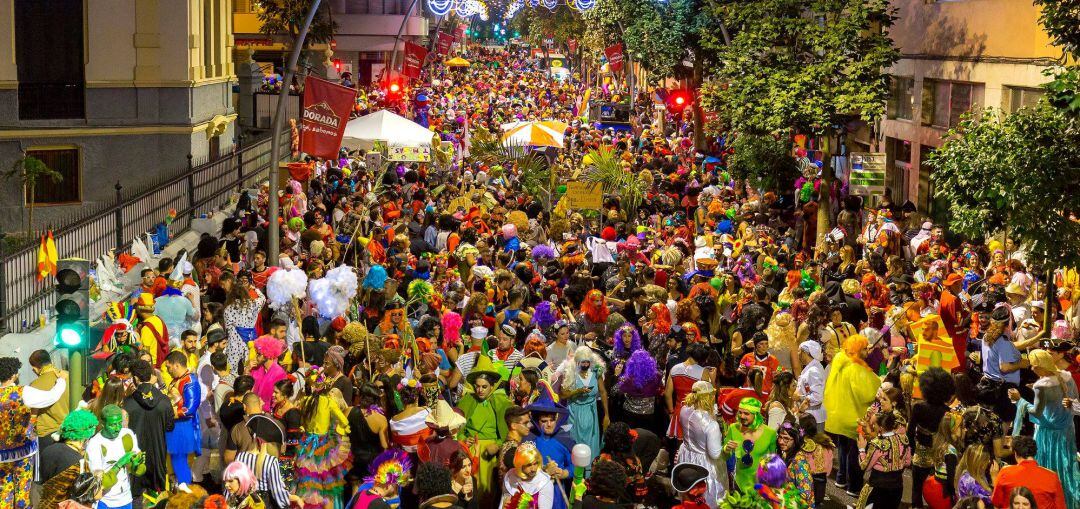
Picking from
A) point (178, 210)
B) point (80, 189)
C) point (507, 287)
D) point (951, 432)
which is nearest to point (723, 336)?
point (507, 287)

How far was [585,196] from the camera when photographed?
2409cm

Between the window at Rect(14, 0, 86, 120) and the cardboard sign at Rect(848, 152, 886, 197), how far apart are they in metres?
12.9

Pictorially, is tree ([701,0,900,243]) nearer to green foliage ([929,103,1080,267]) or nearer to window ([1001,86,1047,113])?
window ([1001,86,1047,113])

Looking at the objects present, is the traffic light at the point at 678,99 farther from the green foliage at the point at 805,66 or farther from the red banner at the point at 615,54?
the green foliage at the point at 805,66

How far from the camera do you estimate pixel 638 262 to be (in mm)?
18109

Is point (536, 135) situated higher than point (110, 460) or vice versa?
point (536, 135)

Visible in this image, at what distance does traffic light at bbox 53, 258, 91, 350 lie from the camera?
1134 cm

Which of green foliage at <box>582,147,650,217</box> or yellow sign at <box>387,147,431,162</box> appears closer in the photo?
yellow sign at <box>387,147,431,162</box>

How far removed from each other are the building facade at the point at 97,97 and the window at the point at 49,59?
0.02 meters

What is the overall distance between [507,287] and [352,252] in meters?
4.59

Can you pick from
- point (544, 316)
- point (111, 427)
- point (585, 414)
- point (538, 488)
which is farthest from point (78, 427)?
point (544, 316)

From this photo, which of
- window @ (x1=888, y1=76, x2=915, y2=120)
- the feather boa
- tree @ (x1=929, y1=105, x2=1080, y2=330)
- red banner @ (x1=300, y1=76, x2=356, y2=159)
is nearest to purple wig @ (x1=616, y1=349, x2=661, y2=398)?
the feather boa

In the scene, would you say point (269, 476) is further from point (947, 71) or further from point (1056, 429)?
point (947, 71)

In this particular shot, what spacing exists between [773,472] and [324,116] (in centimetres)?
1289
